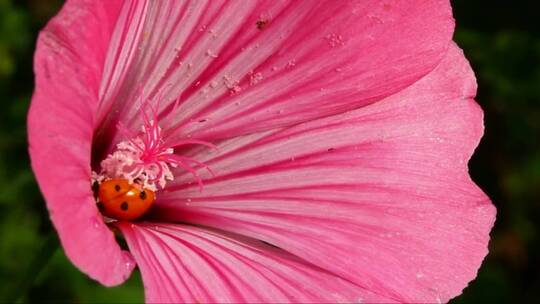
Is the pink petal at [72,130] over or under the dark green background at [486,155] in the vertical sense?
over

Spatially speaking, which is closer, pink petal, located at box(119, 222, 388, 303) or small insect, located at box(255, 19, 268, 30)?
pink petal, located at box(119, 222, 388, 303)

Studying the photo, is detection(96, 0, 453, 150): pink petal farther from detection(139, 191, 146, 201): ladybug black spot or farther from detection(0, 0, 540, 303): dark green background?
detection(0, 0, 540, 303): dark green background

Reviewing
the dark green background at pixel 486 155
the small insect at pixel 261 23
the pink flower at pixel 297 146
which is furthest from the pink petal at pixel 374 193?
the dark green background at pixel 486 155

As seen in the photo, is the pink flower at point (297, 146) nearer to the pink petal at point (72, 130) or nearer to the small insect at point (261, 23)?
the small insect at point (261, 23)

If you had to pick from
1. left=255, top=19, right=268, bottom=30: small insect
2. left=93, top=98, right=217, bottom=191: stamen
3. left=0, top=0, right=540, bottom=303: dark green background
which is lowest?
left=0, top=0, right=540, bottom=303: dark green background

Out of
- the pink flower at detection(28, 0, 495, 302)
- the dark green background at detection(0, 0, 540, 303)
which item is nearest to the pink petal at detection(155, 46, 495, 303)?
the pink flower at detection(28, 0, 495, 302)

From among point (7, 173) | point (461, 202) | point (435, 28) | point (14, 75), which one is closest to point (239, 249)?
point (461, 202)
